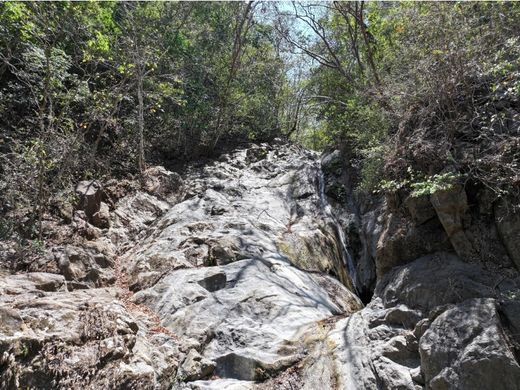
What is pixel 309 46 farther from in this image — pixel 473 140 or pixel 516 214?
pixel 516 214

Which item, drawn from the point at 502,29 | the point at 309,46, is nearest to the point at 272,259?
the point at 502,29

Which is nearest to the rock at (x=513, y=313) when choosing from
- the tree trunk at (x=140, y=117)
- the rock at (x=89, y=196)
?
the rock at (x=89, y=196)

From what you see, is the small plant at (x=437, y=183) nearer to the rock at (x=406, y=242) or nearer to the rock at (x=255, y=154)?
the rock at (x=406, y=242)

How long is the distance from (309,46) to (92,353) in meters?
17.3

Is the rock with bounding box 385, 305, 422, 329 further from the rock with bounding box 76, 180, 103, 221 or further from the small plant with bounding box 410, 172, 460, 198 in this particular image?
the rock with bounding box 76, 180, 103, 221

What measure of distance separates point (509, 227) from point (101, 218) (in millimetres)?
9300

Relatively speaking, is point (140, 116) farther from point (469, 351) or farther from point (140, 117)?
point (469, 351)

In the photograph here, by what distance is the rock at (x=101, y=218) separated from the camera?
33.9 feet

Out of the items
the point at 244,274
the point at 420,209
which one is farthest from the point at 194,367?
the point at 420,209

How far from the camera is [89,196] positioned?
408 inches

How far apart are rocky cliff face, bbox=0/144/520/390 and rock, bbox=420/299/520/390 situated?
15 millimetres

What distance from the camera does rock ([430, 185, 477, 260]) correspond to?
5883 millimetres

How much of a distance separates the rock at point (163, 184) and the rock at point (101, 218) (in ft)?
7.13

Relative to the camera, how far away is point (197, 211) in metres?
11.2
